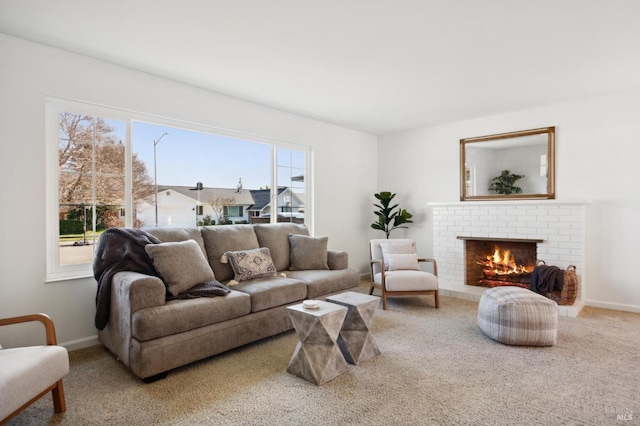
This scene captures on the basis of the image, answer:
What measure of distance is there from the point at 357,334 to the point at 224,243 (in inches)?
68.5

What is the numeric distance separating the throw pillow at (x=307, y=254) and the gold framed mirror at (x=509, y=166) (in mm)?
2555

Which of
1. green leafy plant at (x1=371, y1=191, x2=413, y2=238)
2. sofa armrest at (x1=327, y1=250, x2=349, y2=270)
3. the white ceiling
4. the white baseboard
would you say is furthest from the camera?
green leafy plant at (x1=371, y1=191, x2=413, y2=238)

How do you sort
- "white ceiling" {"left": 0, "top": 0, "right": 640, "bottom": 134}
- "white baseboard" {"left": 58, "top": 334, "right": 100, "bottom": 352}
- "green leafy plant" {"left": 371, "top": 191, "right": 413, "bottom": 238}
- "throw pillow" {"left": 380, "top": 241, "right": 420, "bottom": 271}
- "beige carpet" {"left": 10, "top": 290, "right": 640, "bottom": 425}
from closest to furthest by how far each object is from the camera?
"beige carpet" {"left": 10, "top": 290, "right": 640, "bottom": 425} < "white ceiling" {"left": 0, "top": 0, "right": 640, "bottom": 134} < "white baseboard" {"left": 58, "top": 334, "right": 100, "bottom": 352} < "throw pillow" {"left": 380, "top": 241, "right": 420, "bottom": 271} < "green leafy plant" {"left": 371, "top": 191, "right": 413, "bottom": 238}

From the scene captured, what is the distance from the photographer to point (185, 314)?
103 inches

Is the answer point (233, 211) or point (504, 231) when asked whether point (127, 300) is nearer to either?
point (233, 211)

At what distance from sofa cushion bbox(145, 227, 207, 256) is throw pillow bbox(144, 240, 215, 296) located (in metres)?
0.32

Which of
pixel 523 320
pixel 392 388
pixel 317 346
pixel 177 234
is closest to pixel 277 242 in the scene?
pixel 177 234

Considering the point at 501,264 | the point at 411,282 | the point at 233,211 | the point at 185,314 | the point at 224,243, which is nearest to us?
the point at 185,314

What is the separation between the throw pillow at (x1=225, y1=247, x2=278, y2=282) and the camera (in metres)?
3.58

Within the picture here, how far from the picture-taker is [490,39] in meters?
2.87

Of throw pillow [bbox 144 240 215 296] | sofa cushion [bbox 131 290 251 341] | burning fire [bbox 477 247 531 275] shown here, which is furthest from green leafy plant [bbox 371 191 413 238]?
throw pillow [bbox 144 240 215 296]

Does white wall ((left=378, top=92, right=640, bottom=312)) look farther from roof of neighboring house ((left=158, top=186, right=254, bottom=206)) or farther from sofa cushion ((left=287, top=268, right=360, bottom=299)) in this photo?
roof of neighboring house ((left=158, top=186, right=254, bottom=206))

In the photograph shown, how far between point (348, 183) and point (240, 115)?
7.45ft

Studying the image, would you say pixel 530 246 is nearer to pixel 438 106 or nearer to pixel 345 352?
pixel 438 106
